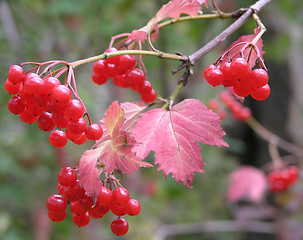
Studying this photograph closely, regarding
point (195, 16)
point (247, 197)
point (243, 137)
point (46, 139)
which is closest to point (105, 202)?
point (195, 16)

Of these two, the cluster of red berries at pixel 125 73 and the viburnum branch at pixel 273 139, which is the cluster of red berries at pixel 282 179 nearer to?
the viburnum branch at pixel 273 139

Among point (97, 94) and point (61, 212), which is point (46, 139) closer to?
point (97, 94)

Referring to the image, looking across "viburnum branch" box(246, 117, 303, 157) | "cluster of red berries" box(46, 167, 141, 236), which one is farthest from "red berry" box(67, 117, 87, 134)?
"viburnum branch" box(246, 117, 303, 157)

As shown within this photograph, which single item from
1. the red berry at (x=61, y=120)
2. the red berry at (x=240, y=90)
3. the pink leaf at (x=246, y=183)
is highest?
the pink leaf at (x=246, y=183)

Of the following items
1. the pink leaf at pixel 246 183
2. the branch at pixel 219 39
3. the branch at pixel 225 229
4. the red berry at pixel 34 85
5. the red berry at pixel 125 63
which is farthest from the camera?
the branch at pixel 225 229

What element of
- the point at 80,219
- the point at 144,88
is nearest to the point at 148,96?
the point at 144,88

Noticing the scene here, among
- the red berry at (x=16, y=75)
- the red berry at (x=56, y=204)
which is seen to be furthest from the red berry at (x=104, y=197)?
the red berry at (x=16, y=75)

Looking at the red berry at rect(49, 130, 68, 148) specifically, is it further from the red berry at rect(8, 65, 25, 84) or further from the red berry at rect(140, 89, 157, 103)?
the red berry at rect(140, 89, 157, 103)
